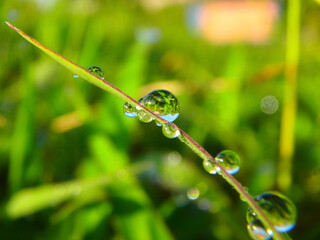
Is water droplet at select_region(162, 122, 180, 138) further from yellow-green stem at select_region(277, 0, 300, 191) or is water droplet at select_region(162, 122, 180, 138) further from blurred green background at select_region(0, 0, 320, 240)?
yellow-green stem at select_region(277, 0, 300, 191)

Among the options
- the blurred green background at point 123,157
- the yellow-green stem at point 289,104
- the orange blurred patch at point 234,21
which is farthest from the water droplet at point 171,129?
the orange blurred patch at point 234,21

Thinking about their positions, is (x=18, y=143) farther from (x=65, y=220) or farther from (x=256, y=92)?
(x=256, y=92)

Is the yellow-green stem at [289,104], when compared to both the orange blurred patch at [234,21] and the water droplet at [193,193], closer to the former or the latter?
the water droplet at [193,193]

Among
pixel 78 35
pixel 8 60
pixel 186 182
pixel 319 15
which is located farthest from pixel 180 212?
pixel 319 15

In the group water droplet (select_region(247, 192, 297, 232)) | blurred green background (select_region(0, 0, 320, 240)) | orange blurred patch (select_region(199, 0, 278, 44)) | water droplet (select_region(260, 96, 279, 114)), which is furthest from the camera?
orange blurred patch (select_region(199, 0, 278, 44))

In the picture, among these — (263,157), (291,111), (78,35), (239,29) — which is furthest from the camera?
(239,29)

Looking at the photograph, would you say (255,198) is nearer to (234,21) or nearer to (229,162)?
(229,162)

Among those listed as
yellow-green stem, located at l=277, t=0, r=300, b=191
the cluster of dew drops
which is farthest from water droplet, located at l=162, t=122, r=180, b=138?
yellow-green stem, located at l=277, t=0, r=300, b=191
